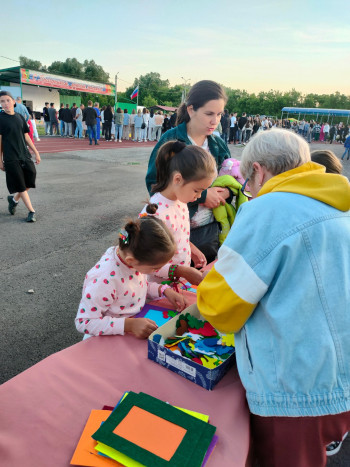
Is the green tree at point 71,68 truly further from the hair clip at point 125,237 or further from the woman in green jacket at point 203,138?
the hair clip at point 125,237

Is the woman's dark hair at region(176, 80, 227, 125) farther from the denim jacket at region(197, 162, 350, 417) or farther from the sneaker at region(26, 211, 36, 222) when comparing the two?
the sneaker at region(26, 211, 36, 222)

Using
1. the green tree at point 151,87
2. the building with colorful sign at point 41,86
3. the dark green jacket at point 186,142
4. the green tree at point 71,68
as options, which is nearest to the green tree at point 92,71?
the green tree at point 71,68

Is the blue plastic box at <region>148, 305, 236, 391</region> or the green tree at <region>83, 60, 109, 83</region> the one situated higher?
the green tree at <region>83, 60, 109, 83</region>

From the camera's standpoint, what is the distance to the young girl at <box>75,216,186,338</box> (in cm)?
162

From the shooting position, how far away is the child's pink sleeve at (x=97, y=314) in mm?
1617

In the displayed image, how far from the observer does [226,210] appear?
2.75 m

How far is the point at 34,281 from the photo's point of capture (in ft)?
11.3

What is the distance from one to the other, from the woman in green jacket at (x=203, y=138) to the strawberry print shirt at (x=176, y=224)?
29 cm

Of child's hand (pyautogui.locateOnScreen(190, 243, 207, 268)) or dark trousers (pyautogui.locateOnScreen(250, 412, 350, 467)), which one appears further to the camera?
child's hand (pyautogui.locateOnScreen(190, 243, 207, 268))

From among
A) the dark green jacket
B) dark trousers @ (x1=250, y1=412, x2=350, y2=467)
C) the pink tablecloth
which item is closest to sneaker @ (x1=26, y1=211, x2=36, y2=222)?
the dark green jacket

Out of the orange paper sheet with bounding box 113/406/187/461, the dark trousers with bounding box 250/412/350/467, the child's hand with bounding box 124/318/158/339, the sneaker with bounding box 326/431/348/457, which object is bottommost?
the sneaker with bounding box 326/431/348/457

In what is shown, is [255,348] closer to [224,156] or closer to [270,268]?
[270,268]

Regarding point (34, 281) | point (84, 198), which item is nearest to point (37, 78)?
point (84, 198)

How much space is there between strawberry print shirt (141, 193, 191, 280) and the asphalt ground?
28.5 inches
